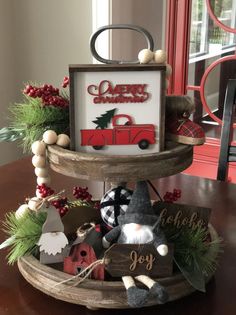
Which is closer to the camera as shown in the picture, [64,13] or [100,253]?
[100,253]

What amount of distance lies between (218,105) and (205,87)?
112mm

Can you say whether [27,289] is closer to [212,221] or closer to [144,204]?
[144,204]

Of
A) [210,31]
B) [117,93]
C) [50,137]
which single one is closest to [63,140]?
[50,137]

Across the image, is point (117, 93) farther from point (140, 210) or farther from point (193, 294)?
point (193, 294)

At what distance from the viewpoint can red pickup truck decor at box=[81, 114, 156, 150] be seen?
2.53ft

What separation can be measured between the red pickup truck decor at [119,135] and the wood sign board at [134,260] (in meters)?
0.17

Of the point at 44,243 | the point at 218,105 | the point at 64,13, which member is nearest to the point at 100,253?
the point at 44,243

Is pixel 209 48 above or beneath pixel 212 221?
above

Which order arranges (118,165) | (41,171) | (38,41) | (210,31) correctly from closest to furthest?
(118,165) < (41,171) < (210,31) < (38,41)

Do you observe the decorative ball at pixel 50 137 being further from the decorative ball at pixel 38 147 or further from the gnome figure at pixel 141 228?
the gnome figure at pixel 141 228

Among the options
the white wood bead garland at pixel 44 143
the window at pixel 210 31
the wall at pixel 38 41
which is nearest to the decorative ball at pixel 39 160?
the white wood bead garland at pixel 44 143

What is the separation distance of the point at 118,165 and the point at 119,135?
0.06m

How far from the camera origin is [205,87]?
91.4 inches

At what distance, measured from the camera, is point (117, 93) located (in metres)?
0.76
